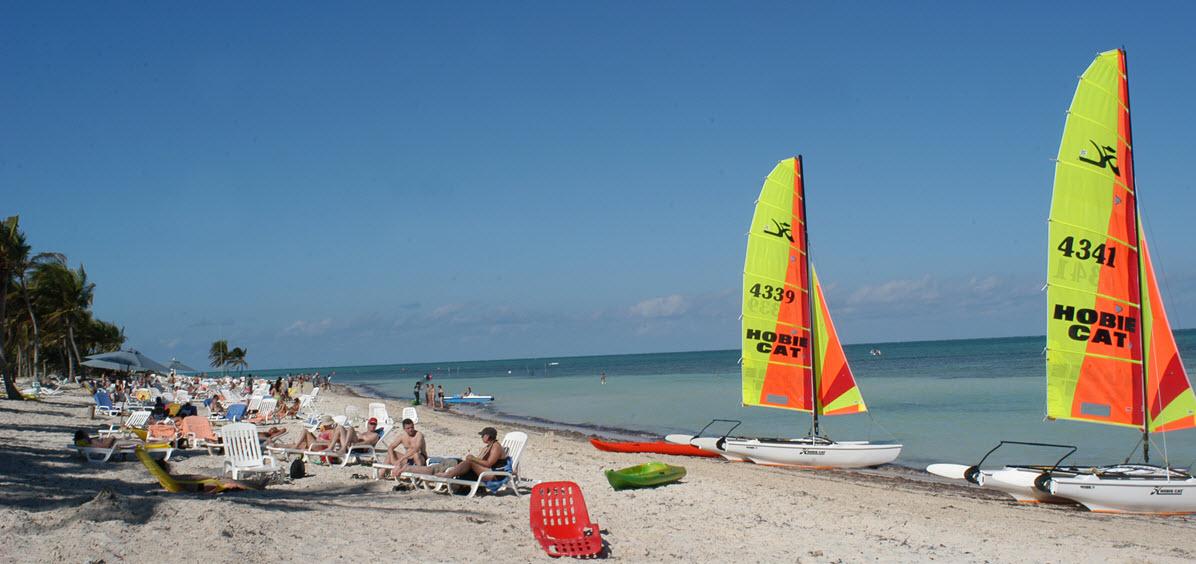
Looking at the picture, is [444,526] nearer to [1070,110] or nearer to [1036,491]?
[1036,491]

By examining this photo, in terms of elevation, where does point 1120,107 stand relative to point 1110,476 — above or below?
above

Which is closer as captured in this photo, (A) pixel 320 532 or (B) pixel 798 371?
(A) pixel 320 532

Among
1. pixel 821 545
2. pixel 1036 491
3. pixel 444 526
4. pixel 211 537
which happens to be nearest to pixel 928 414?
pixel 1036 491

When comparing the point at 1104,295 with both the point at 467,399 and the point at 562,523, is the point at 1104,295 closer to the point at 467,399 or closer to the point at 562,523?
the point at 562,523

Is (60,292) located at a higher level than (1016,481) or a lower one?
higher

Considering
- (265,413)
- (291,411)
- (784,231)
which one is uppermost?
(784,231)

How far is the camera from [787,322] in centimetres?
1688

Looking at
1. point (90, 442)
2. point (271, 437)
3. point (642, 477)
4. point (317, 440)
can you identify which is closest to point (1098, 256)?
point (642, 477)

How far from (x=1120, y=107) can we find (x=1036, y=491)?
542cm

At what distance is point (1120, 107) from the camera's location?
11.8 metres

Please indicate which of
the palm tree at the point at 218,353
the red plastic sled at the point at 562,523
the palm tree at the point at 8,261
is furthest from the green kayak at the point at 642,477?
the palm tree at the point at 218,353

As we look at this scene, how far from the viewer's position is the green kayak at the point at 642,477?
11.4 m

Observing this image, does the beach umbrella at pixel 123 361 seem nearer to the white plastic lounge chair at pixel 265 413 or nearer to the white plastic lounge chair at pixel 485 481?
the white plastic lounge chair at pixel 265 413

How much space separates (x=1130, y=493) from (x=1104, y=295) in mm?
2621
